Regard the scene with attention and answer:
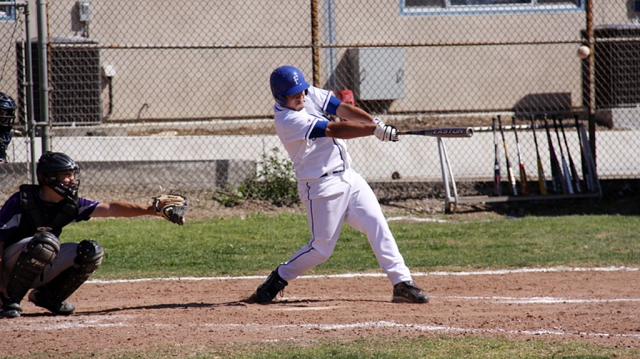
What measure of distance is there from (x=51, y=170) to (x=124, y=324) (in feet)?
3.61

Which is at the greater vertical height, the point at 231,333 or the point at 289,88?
the point at 289,88

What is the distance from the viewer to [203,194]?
32.7ft

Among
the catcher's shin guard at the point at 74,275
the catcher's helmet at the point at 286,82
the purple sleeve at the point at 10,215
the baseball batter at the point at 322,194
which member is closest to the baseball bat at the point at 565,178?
the baseball batter at the point at 322,194

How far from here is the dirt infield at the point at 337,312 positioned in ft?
14.4

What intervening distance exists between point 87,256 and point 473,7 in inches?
372

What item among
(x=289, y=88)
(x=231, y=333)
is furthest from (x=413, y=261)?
(x=231, y=333)

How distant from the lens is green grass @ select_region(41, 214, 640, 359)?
741 centimetres

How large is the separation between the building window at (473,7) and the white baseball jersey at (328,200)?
7.72 meters

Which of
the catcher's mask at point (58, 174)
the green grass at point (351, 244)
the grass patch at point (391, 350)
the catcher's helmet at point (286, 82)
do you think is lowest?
the green grass at point (351, 244)

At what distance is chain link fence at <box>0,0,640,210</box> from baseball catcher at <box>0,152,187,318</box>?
4.50 meters

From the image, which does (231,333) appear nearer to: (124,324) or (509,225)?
(124,324)

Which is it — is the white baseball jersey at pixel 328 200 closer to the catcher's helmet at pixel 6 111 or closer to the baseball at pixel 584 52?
the catcher's helmet at pixel 6 111

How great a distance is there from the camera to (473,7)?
1286cm

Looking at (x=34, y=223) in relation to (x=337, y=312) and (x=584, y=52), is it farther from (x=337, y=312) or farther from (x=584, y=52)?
(x=584, y=52)
